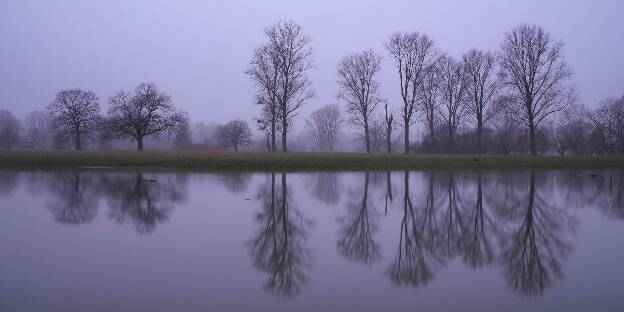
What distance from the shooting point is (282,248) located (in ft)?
28.1

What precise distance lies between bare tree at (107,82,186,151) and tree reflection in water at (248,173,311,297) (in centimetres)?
3974

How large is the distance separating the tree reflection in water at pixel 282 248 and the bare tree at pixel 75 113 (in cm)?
4938

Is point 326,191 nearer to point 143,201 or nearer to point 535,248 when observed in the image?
point 143,201

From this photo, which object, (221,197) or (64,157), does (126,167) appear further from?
(221,197)

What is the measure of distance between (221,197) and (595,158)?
40822 mm

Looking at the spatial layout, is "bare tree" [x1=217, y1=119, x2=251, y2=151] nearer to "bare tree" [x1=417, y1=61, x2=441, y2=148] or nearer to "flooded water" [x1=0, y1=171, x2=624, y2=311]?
"bare tree" [x1=417, y1=61, x2=441, y2=148]

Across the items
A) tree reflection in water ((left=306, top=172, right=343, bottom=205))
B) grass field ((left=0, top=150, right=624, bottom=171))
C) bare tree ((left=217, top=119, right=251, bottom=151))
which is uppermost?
bare tree ((left=217, top=119, right=251, bottom=151))

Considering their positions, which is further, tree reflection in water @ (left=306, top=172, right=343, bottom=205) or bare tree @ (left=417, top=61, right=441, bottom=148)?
bare tree @ (left=417, top=61, right=441, bottom=148)

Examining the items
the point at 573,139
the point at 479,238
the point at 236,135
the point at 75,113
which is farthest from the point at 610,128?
the point at 75,113

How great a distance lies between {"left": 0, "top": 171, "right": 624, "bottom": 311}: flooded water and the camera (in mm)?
5766

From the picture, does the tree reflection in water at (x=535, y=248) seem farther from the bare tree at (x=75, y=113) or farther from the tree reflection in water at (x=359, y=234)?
the bare tree at (x=75, y=113)

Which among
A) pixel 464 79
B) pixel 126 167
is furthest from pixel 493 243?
pixel 464 79

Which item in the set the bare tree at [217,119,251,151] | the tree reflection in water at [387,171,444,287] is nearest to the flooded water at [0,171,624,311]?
the tree reflection in water at [387,171,444,287]

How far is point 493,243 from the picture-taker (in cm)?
912
